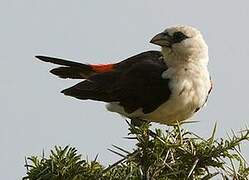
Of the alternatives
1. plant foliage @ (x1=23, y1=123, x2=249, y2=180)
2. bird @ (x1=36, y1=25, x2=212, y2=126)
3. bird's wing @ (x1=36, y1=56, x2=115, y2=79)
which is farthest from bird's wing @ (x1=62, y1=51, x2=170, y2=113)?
plant foliage @ (x1=23, y1=123, x2=249, y2=180)

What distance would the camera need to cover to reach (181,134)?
2.76 meters

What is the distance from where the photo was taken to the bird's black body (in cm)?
471

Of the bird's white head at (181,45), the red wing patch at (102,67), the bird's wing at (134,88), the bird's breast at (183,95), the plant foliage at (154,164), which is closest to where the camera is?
the plant foliage at (154,164)

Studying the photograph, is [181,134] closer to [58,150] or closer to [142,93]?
[58,150]

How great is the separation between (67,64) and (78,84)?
1.40ft

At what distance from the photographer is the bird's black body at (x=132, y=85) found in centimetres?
471

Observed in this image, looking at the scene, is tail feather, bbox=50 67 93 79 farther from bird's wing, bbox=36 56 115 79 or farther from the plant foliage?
the plant foliage

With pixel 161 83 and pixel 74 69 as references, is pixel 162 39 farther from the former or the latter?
pixel 74 69

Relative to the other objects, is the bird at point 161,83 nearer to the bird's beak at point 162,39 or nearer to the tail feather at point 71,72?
the bird's beak at point 162,39

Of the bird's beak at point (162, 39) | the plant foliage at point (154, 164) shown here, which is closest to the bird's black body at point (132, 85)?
the bird's beak at point (162, 39)

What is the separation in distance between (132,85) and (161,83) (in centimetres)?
22

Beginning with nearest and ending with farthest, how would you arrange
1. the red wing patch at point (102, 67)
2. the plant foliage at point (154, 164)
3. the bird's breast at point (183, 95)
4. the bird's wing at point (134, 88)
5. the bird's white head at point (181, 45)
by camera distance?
1. the plant foliage at point (154, 164)
2. the bird's breast at point (183, 95)
3. the bird's wing at point (134, 88)
4. the bird's white head at point (181, 45)
5. the red wing patch at point (102, 67)

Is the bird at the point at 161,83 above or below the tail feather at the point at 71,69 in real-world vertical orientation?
below

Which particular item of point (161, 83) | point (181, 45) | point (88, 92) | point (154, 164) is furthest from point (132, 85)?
point (154, 164)
